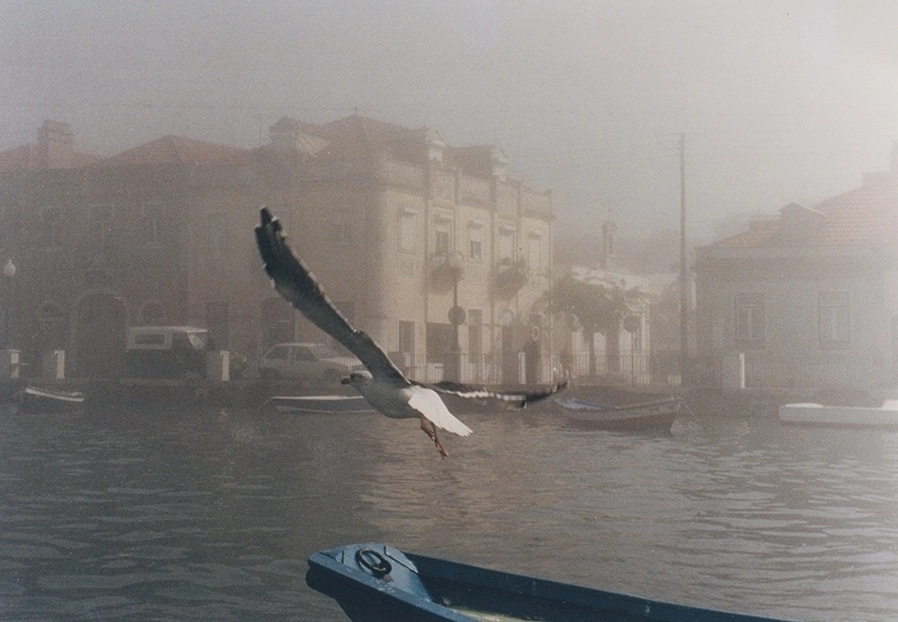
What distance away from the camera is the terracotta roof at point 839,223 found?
1266 centimetres

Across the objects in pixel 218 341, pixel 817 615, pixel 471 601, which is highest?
pixel 218 341

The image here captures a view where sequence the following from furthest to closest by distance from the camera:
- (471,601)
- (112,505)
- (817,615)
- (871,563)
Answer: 1. (112,505)
2. (871,563)
3. (817,615)
4. (471,601)

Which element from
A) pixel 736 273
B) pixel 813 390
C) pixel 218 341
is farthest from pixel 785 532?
pixel 218 341

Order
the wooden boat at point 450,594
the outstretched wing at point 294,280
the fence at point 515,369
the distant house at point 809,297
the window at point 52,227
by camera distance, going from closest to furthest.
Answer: the outstretched wing at point 294,280 → the wooden boat at point 450,594 → the distant house at point 809,297 → the fence at point 515,369 → the window at point 52,227

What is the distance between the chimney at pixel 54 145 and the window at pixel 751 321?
10.8m

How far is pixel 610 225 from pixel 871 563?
388 inches

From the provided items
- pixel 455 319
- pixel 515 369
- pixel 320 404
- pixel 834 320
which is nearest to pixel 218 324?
pixel 320 404

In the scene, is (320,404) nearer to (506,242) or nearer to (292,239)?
(292,239)

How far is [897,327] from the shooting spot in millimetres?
12125

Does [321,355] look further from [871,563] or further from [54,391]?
[871,563]

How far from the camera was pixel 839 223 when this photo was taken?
42.5 ft

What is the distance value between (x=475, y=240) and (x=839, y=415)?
5364 mm

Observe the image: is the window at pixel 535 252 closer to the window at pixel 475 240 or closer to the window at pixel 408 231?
the window at pixel 475 240

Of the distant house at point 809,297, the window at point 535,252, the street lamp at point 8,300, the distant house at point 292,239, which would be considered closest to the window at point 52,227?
the distant house at point 292,239
